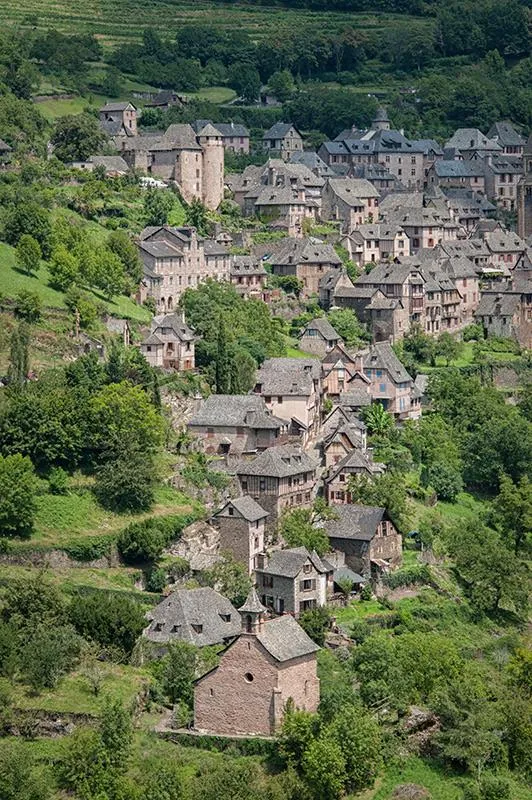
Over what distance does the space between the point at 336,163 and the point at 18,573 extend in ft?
254

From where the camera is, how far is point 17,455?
242 feet

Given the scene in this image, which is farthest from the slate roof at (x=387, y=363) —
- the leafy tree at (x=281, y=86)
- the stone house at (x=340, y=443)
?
the leafy tree at (x=281, y=86)

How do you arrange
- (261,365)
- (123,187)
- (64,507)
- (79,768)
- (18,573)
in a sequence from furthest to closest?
(123,187) → (261,365) → (64,507) → (18,573) → (79,768)

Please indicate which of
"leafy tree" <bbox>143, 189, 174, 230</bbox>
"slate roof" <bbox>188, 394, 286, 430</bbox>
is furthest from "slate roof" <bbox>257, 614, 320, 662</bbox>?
"leafy tree" <bbox>143, 189, 174, 230</bbox>

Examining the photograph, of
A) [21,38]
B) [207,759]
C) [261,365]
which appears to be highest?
[21,38]

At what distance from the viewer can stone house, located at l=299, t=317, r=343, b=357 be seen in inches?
3957

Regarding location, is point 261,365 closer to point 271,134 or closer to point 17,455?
point 17,455

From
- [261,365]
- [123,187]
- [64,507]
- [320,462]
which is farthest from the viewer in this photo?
[123,187]

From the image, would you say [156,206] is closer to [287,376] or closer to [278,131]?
[287,376]

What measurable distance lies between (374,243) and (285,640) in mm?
57367

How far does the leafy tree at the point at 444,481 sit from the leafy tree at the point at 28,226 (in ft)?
75.3

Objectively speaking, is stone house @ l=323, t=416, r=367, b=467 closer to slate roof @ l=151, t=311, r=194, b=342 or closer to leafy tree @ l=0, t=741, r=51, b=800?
slate roof @ l=151, t=311, r=194, b=342

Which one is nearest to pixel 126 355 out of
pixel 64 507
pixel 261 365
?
pixel 261 365

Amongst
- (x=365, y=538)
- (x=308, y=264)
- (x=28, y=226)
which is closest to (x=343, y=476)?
(x=365, y=538)
